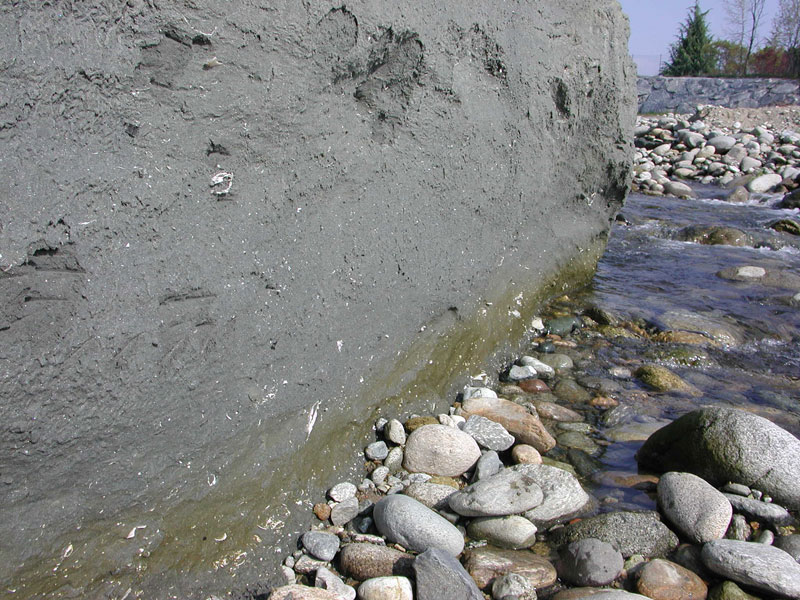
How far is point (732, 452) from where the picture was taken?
2738 mm

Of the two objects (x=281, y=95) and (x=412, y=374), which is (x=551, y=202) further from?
(x=281, y=95)

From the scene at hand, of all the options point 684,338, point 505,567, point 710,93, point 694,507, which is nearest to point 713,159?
point 684,338

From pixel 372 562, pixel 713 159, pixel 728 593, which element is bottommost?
pixel 728 593

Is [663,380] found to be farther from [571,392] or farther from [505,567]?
[505,567]

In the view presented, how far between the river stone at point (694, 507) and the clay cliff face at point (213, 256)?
1.02 meters

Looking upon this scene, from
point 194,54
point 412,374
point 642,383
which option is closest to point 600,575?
point 412,374

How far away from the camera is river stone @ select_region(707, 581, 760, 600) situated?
7.07ft

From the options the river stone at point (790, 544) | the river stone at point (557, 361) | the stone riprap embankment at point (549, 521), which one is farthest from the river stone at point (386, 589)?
the river stone at point (557, 361)

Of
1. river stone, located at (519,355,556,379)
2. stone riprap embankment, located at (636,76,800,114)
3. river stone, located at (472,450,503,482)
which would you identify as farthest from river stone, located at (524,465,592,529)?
stone riprap embankment, located at (636,76,800,114)

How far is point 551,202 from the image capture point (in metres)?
4.04

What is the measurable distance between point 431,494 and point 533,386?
1.18 metres

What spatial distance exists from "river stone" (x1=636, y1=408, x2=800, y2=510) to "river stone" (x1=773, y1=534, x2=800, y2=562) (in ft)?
0.74

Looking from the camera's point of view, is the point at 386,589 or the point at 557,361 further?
the point at 557,361

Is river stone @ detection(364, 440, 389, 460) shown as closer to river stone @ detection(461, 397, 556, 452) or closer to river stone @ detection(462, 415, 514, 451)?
river stone @ detection(462, 415, 514, 451)
